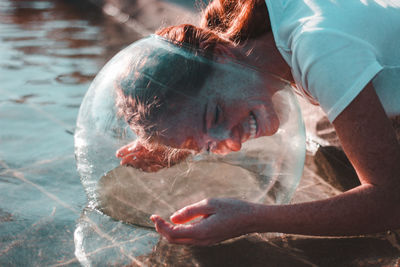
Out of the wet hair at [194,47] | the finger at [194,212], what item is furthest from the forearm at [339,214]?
the wet hair at [194,47]

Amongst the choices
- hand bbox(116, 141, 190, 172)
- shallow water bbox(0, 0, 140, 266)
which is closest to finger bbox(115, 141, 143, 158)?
hand bbox(116, 141, 190, 172)

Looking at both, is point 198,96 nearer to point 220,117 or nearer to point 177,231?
point 220,117

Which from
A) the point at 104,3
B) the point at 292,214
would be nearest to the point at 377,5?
the point at 292,214

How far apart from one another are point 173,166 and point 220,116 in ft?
1.11

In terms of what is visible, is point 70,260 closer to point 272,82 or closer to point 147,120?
point 147,120

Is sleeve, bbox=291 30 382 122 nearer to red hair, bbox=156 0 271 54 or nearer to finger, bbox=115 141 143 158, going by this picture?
red hair, bbox=156 0 271 54

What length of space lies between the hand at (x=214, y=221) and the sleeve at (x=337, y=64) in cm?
50

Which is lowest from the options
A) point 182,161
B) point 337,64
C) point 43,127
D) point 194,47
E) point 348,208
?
point 43,127

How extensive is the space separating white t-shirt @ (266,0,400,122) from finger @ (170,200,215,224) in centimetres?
57

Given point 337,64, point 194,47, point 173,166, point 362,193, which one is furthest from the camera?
point 173,166

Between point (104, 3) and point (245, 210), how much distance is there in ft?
24.5

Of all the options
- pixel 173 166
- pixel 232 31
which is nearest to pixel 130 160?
pixel 173 166

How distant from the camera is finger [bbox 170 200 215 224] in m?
1.78

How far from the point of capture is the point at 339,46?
1.64 m
